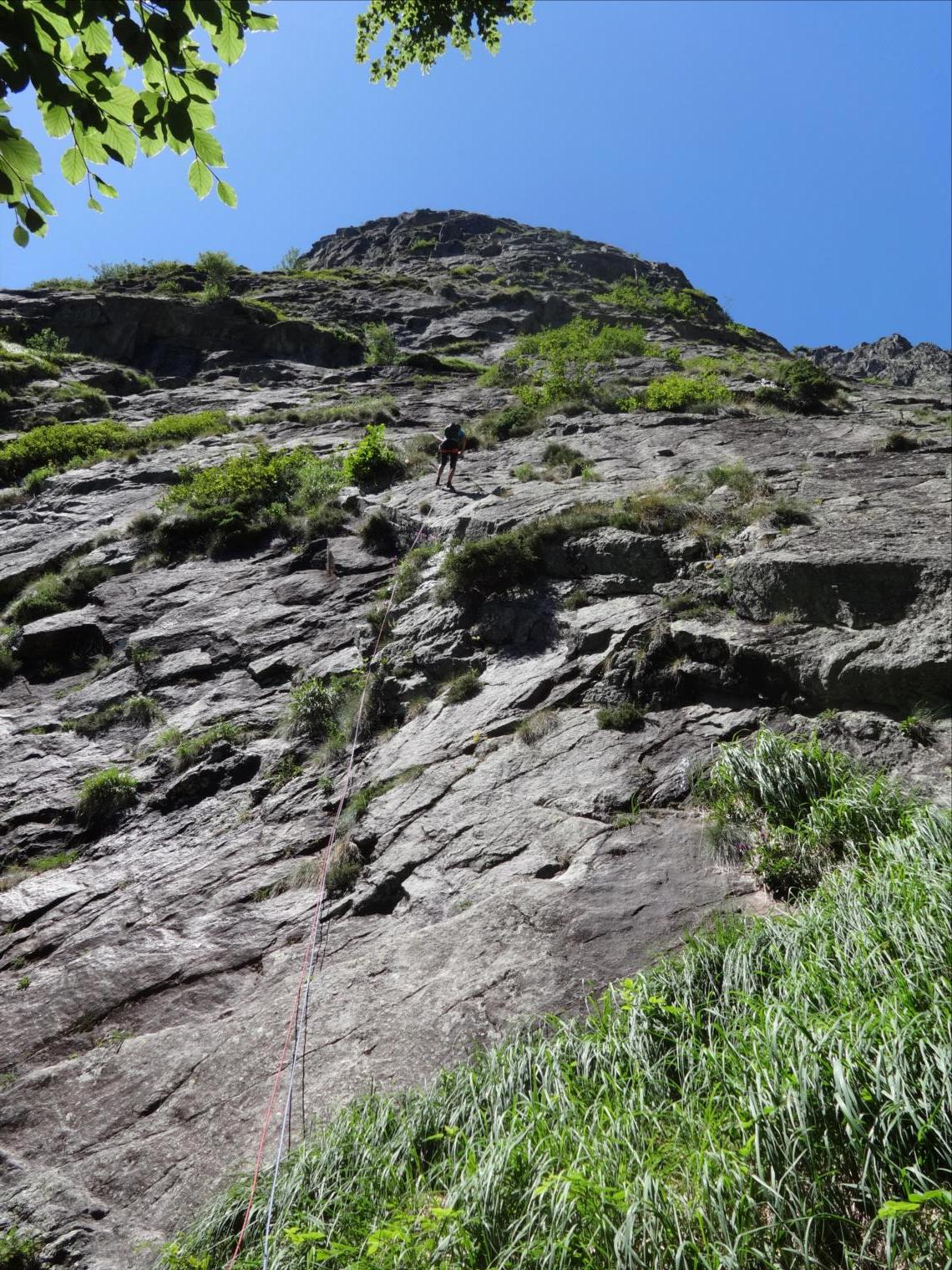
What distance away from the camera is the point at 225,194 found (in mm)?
3799

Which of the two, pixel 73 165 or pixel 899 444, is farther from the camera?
pixel 899 444

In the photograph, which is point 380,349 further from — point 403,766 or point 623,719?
point 623,719

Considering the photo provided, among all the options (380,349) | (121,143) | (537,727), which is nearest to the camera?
(121,143)

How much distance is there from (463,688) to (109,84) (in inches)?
278

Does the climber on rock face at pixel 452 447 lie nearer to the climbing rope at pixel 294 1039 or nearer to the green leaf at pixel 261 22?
the climbing rope at pixel 294 1039

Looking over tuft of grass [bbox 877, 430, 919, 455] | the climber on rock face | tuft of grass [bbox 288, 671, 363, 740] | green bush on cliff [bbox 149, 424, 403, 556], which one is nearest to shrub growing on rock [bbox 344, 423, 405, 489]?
green bush on cliff [bbox 149, 424, 403, 556]

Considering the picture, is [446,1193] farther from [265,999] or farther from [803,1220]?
[265,999]

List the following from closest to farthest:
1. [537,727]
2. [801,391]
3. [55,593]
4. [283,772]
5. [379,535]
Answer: [537,727] < [283,772] < [55,593] < [379,535] < [801,391]

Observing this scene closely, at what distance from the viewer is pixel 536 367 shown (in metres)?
29.0

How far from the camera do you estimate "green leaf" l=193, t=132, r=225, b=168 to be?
12.0 feet

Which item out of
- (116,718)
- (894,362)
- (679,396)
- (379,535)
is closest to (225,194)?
(116,718)

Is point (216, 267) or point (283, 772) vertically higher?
point (216, 267)

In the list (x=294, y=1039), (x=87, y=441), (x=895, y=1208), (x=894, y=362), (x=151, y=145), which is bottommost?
(x=294, y=1039)

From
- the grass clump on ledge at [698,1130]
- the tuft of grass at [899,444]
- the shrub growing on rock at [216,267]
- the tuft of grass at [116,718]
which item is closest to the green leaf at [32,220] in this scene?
the grass clump on ledge at [698,1130]
